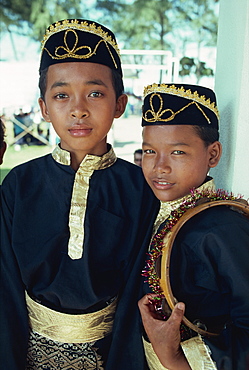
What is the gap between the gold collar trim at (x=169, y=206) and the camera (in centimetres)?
141

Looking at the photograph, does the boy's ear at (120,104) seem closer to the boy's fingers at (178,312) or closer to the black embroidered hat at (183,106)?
the black embroidered hat at (183,106)

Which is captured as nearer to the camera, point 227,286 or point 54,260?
point 227,286

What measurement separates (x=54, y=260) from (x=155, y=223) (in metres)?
0.43

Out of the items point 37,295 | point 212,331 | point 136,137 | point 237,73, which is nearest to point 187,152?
point 237,73

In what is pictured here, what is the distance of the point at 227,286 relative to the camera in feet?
3.80

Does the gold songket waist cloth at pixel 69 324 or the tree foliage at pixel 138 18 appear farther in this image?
the tree foliage at pixel 138 18

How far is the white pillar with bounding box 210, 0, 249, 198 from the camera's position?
4.92 feet

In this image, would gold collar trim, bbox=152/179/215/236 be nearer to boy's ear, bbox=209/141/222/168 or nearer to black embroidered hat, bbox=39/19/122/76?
boy's ear, bbox=209/141/222/168

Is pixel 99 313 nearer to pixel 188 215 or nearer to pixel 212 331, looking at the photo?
pixel 212 331

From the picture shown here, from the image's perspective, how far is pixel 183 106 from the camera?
1.35 m

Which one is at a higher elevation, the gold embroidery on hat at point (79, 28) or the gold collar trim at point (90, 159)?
the gold embroidery on hat at point (79, 28)

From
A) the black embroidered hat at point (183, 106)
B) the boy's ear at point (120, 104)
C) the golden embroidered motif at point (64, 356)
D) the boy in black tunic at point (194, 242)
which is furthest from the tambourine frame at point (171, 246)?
the boy's ear at point (120, 104)

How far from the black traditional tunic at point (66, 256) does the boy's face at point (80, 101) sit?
0.12 m

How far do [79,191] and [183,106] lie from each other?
0.52m
